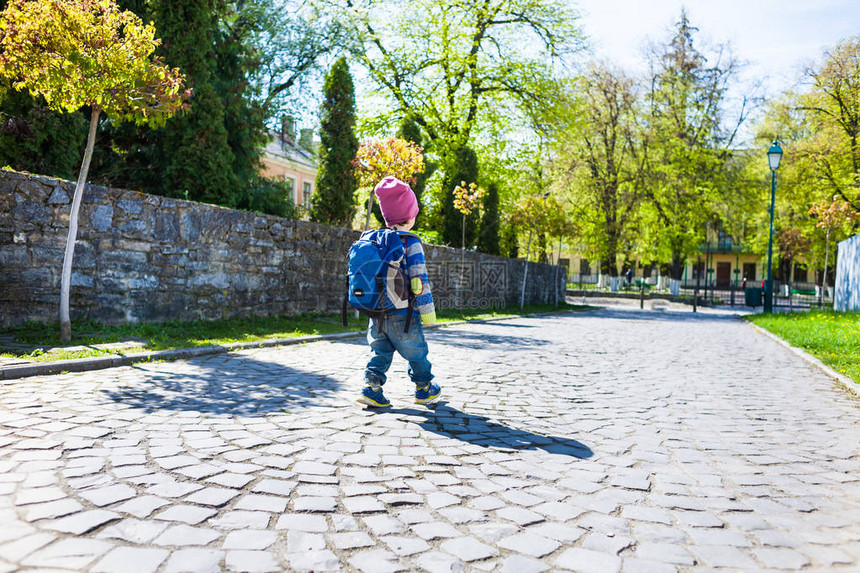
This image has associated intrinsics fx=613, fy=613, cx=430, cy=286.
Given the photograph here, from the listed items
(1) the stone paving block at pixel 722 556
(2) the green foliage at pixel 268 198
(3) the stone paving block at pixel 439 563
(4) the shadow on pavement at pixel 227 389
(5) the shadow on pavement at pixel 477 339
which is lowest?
(3) the stone paving block at pixel 439 563

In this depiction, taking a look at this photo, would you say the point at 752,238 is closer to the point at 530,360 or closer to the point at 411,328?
the point at 530,360

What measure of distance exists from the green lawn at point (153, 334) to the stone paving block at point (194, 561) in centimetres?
447

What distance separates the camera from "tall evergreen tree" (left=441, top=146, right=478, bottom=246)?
2414 centimetres

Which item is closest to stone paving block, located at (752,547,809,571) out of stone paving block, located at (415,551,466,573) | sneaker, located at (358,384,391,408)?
stone paving block, located at (415,551,466,573)

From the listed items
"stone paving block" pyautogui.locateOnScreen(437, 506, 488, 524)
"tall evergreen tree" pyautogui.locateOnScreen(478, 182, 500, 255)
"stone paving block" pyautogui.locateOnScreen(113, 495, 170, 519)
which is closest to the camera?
"stone paving block" pyautogui.locateOnScreen(113, 495, 170, 519)

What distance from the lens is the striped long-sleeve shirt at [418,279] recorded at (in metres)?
4.65

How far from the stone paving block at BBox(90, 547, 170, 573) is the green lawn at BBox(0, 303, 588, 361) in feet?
14.3

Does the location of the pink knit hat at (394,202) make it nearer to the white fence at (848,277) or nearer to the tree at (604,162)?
the white fence at (848,277)

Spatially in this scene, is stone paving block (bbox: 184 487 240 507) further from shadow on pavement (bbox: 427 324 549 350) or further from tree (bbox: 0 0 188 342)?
Answer: shadow on pavement (bbox: 427 324 549 350)

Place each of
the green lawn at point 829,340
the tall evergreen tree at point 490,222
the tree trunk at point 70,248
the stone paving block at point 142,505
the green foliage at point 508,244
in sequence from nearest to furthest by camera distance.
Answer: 1. the stone paving block at point 142,505
2. the tree trunk at point 70,248
3. the green lawn at point 829,340
4. the tall evergreen tree at point 490,222
5. the green foliage at point 508,244

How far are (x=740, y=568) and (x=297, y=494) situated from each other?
6.28ft

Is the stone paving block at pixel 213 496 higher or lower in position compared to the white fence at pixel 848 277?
lower

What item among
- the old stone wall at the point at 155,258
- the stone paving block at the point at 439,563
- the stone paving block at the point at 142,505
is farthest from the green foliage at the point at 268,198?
the stone paving block at the point at 439,563

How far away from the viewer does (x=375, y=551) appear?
238 centimetres
